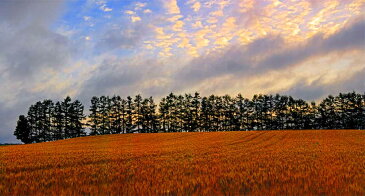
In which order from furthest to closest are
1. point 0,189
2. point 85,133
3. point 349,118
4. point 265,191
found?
point 349,118
point 85,133
point 0,189
point 265,191

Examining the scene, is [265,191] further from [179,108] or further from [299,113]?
[299,113]

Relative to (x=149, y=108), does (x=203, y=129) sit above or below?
below

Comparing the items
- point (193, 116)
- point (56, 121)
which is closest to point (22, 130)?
point (56, 121)

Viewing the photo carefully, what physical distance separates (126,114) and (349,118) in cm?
8844

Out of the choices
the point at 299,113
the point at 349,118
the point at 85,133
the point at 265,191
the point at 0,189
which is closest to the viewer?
the point at 265,191

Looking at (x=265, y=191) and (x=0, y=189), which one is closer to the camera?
(x=265, y=191)

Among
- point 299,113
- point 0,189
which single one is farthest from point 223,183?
point 299,113

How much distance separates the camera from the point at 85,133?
92.7 metres

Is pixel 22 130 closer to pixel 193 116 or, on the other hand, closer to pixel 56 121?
pixel 56 121

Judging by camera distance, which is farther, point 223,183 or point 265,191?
point 223,183

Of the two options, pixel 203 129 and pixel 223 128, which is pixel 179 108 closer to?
pixel 203 129

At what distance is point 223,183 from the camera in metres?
5.86

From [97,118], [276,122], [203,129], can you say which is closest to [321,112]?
[276,122]

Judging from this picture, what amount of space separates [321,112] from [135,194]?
383 ft
